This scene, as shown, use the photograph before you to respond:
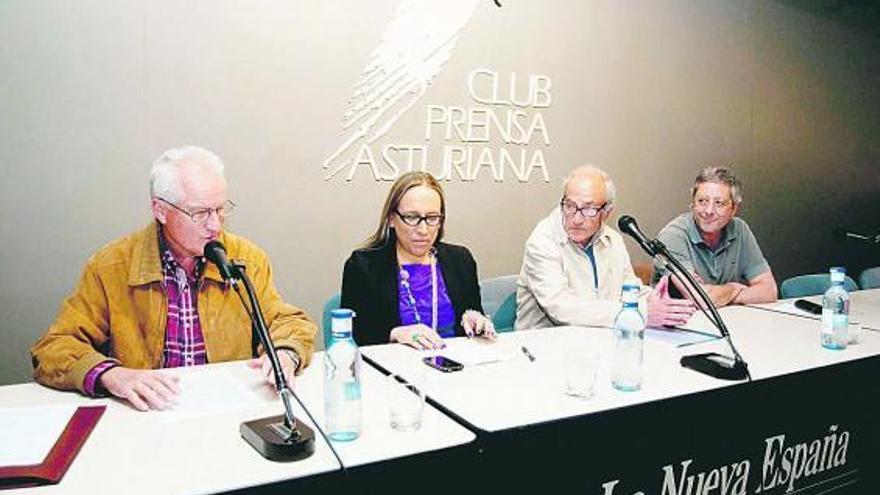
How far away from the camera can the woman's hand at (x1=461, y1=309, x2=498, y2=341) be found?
2.27 metres

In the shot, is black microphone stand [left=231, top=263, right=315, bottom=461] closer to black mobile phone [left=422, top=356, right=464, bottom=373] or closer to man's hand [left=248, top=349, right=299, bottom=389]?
man's hand [left=248, top=349, right=299, bottom=389]

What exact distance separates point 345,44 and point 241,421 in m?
2.24

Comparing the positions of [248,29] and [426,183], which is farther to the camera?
[248,29]

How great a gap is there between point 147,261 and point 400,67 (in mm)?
1886

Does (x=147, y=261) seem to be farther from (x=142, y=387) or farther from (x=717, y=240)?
(x=717, y=240)

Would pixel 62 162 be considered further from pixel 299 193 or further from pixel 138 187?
pixel 299 193

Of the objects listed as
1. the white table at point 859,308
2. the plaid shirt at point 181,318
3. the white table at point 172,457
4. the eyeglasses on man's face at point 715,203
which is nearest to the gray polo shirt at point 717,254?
the eyeglasses on man's face at point 715,203

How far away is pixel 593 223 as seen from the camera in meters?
2.69

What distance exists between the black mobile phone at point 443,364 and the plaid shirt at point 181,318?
644 mm

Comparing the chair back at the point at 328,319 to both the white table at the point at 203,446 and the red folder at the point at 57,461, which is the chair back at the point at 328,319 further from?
the red folder at the point at 57,461

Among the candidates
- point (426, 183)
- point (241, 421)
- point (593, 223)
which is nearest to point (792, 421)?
point (593, 223)

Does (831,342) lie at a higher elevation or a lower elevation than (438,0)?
lower

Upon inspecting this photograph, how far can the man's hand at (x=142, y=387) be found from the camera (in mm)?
1550

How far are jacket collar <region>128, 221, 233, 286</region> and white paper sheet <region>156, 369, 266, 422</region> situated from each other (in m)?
0.29
